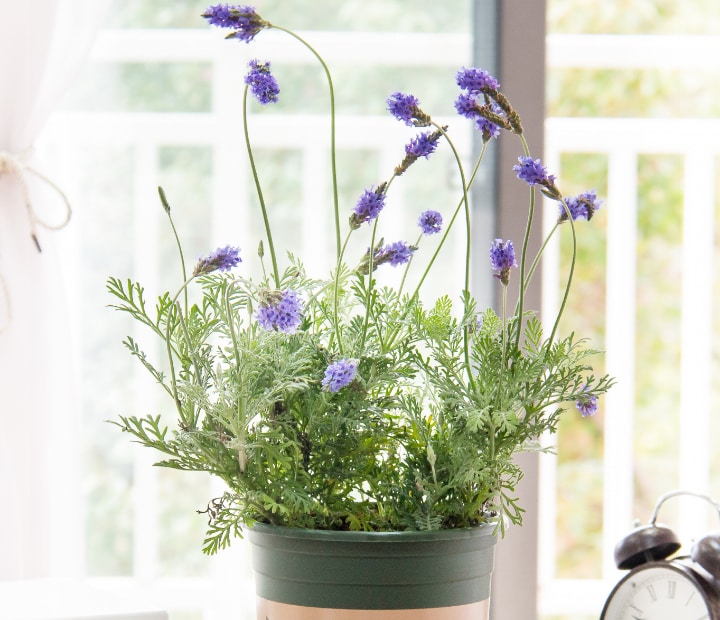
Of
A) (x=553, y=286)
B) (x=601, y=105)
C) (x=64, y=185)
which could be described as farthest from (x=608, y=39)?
(x=601, y=105)

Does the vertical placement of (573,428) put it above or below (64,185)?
below

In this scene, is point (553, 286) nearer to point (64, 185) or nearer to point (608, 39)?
point (608, 39)

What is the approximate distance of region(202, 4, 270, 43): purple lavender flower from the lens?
0.63m

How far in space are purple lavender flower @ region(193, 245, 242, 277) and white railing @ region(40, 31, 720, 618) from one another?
1016 millimetres

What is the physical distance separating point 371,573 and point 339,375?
16cm

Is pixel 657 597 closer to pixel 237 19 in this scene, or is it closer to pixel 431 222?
pixel 431 222

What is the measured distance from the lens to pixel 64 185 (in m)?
1.64

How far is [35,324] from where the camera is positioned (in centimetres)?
133

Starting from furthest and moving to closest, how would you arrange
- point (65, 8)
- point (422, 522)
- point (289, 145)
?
point (289, 145) < point (65, 8) < point (422, 522)

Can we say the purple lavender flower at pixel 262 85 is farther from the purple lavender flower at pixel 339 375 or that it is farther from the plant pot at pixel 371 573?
the plant pot at pixel 371 573

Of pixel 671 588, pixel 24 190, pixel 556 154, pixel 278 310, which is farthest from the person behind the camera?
pixel 556 154

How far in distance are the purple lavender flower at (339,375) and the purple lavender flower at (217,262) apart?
116 millimetres

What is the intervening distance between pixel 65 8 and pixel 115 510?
53.7 inches

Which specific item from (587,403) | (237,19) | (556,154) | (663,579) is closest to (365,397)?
(587,403)
